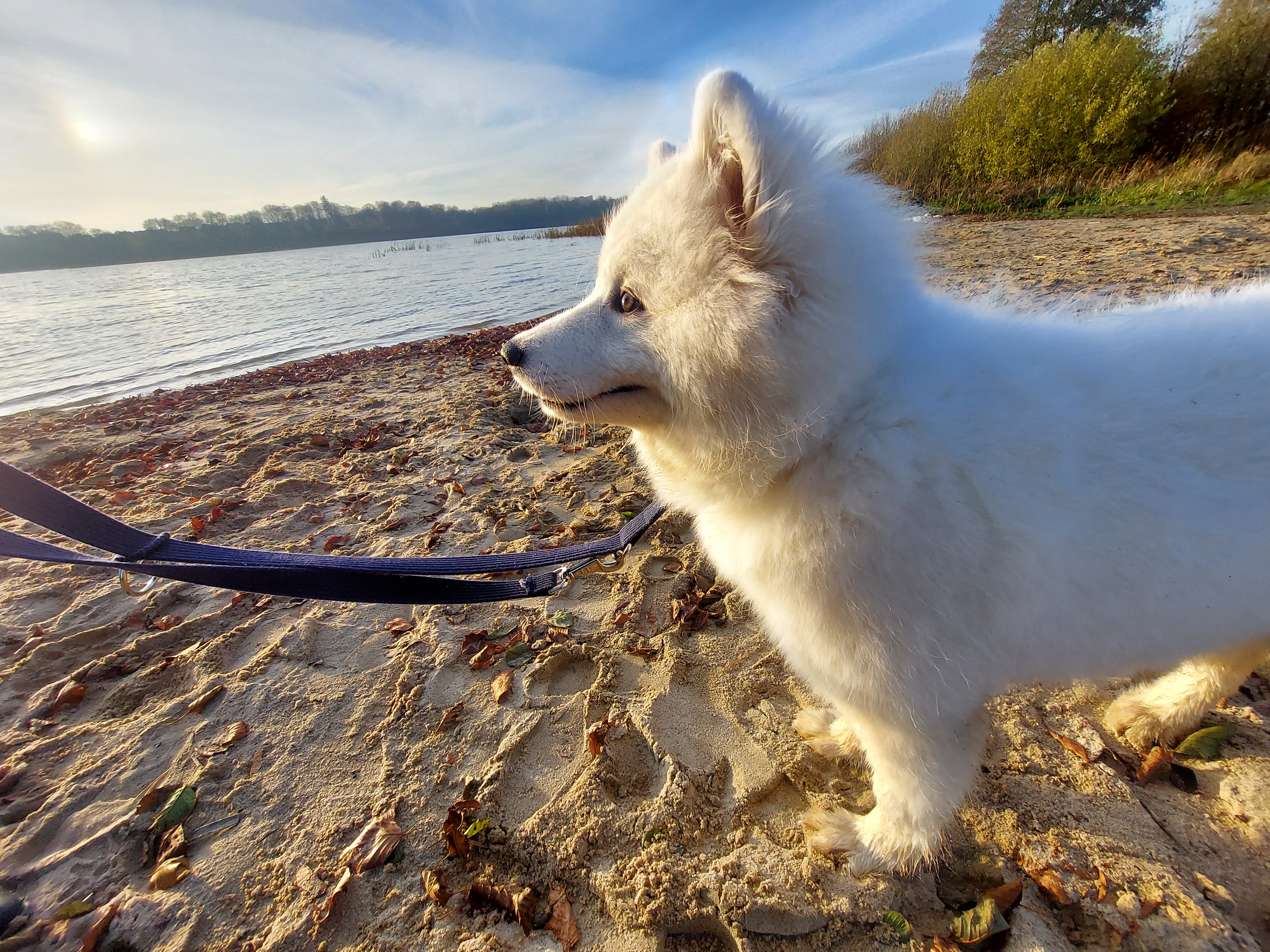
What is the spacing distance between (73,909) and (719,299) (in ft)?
8.49

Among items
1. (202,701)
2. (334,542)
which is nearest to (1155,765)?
(202,701)

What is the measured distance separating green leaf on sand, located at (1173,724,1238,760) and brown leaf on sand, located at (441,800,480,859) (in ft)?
8.04

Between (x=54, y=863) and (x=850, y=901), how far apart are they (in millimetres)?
2502

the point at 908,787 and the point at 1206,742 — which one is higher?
the point at 908,787

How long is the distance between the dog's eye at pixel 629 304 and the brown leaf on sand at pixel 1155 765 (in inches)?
89.5

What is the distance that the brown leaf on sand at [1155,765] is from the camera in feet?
5.87

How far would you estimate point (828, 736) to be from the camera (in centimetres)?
199

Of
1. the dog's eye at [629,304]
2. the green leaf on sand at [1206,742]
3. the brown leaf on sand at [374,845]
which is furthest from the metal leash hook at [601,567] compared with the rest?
the green leaf on sand at [1206,742]

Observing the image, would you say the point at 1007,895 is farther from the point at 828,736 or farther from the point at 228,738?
the point at 228,738

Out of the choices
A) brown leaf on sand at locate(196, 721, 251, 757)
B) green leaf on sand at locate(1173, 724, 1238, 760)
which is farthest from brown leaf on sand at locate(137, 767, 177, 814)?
green leaf on sand at locate(1173, 724, 1238, 760)

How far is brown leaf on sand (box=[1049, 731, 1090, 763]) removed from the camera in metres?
1.86

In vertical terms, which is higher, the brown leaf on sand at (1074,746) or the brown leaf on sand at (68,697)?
the brown leaf on sand at (68,697)

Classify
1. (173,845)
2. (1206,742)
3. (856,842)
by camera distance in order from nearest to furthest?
(856,842)
(173,845)
(1206,742)

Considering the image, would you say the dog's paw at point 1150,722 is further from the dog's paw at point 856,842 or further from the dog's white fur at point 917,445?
the dog's paw at point 856,842
